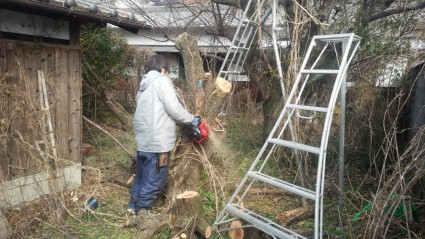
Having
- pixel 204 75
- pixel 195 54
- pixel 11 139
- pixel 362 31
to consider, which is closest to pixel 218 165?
pixel 204 75

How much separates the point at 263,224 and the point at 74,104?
3.31m

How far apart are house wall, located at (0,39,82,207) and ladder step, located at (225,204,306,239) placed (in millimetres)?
1964

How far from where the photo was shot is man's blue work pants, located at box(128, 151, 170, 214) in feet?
12.6

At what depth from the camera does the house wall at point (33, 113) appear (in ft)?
12.5

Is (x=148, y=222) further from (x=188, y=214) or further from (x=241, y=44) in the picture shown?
(x=241, y=44)

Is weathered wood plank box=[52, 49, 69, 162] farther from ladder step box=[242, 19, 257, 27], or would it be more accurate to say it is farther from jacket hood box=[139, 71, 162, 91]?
ladder step box=[242, 19, 257, 27]

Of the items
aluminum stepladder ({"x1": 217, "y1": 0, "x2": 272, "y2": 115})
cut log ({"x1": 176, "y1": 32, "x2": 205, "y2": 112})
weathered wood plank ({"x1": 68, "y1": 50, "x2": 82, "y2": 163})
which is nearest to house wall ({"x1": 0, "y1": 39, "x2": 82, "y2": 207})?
weathered wood plank ({"x1": 68, "y1": 50, "x2": 82, "y2": 163})

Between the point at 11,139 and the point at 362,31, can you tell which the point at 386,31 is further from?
the point at 11,139

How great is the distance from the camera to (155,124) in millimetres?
3688

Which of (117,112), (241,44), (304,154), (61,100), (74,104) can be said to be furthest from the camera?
(117,112)

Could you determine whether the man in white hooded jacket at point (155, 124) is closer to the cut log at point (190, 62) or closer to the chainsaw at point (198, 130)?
the chainsaw at point (198, 130)

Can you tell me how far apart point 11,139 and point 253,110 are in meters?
5.18

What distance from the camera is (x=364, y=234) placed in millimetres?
2713

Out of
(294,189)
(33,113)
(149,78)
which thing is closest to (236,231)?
(294,189)
